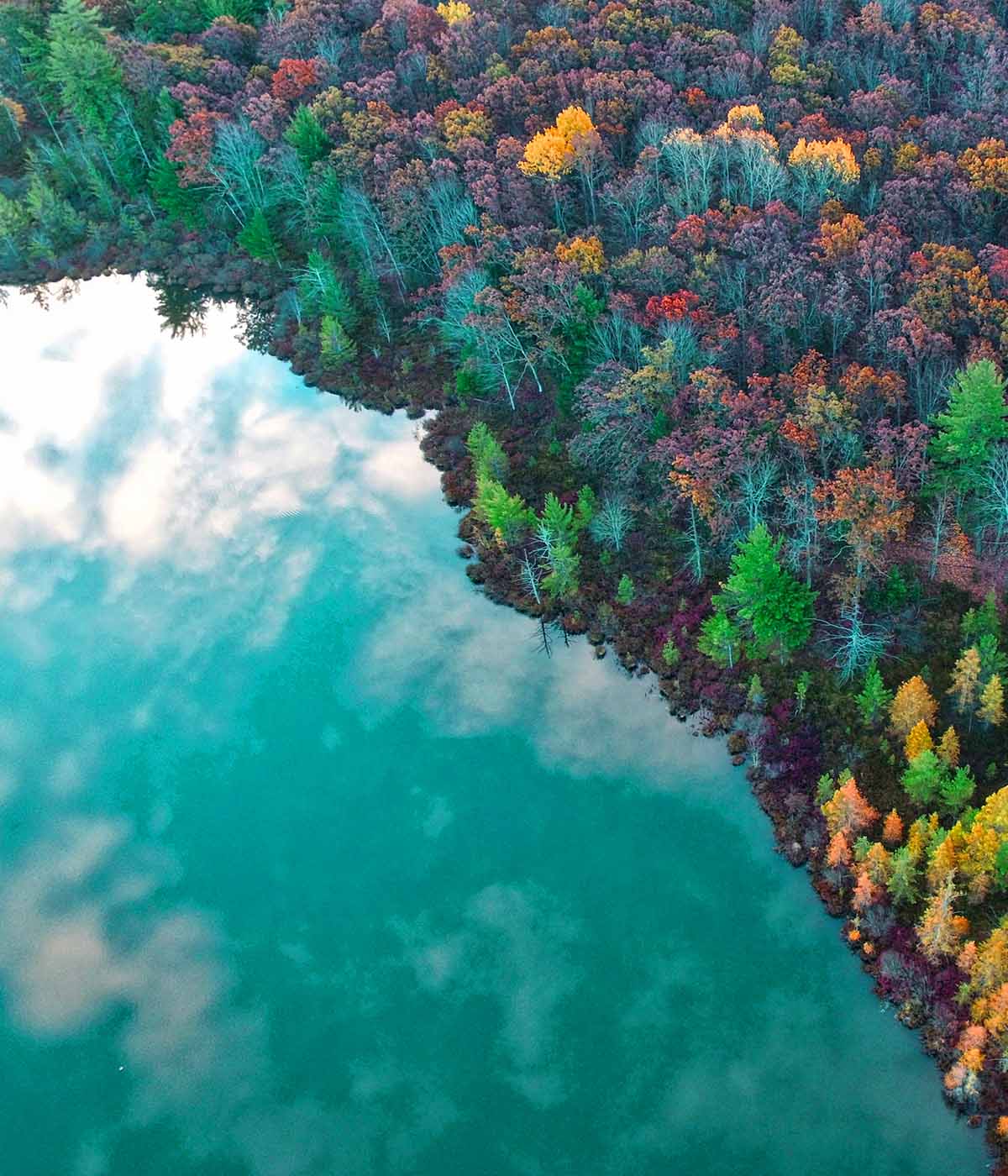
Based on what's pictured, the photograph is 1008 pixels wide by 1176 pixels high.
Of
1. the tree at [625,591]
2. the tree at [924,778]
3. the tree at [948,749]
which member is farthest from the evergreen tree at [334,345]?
the tree at [948,749]

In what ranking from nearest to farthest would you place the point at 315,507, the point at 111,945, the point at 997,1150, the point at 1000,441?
1. the point at 997,1150
2. the point at 111,945
3. the point at 1000,441
4. the point at 315,507

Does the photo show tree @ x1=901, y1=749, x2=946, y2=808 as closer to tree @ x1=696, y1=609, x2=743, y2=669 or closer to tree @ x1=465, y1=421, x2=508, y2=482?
tree @ x1=696, y1=609, x2=743, y2=669

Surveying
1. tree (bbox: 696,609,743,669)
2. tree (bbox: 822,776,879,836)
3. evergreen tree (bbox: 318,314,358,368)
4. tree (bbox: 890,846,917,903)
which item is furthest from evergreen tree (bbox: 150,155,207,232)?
tree (bbox: 890,846,917,903)

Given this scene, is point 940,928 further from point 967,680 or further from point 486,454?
point 486,454

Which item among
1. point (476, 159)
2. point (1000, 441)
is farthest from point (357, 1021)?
point (476, 159)

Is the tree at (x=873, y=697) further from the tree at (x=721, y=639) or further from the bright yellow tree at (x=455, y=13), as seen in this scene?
the bright yellow tree at (x=455, y=13)

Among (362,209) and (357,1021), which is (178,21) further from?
(357,1021)
